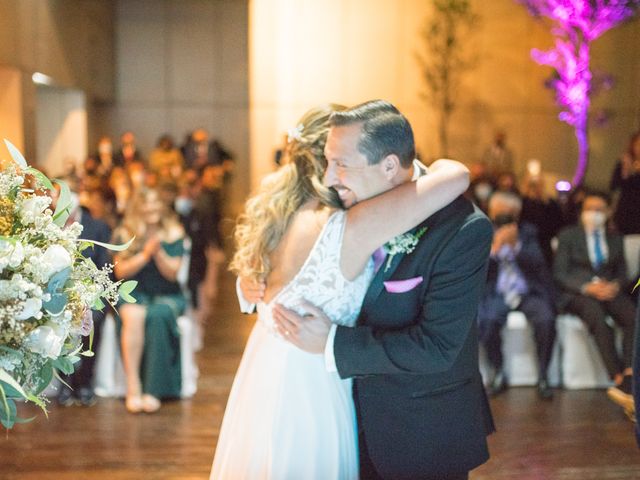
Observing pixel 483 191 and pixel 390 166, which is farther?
pixel 483 191

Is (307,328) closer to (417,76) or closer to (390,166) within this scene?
→ (390,166)

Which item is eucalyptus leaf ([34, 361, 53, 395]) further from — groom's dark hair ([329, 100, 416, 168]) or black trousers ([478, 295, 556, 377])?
black trousers ([478, 295, 556, 377])

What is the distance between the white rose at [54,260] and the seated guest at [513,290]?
430 cm

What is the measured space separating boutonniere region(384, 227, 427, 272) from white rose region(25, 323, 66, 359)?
0.90m

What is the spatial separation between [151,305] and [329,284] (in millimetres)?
3466

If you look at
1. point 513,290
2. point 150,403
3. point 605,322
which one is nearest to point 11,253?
point 150,403

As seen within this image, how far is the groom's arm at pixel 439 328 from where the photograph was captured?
203 centimetres

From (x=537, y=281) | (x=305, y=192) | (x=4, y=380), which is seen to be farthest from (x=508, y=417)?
(x=4, y=380)

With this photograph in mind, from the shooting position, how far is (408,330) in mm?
2076

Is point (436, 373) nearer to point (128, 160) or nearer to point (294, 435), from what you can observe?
point (294, 435)

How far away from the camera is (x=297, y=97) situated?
46.0ft

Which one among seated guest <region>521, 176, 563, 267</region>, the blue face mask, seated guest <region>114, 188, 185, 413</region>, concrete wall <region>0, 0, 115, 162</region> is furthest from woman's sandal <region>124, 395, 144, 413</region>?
concrete wall <region>0, 0, 115, 162</region>

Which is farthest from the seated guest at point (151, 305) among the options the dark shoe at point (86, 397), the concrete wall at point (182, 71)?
the concrete wall at point (182, 71)

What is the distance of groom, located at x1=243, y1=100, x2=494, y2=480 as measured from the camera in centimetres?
204
